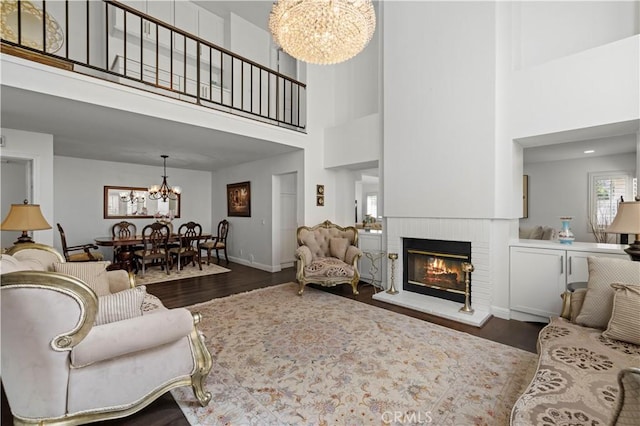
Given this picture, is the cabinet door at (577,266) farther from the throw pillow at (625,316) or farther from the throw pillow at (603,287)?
the throw pillow at (625,316)

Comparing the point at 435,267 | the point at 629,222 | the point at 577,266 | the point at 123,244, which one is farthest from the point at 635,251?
Answer: the point at 123,244

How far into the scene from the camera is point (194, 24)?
5785 mm

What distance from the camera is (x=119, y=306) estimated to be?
158 centimetres

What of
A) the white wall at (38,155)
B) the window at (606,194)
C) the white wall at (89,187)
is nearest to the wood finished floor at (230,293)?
the white wall at (38,155)

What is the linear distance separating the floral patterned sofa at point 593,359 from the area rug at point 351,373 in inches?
17.6

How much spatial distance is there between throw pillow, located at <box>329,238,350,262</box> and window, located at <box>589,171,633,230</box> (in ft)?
16.6

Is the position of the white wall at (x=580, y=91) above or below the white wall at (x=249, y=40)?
below

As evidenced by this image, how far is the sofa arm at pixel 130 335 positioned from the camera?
1.39 m

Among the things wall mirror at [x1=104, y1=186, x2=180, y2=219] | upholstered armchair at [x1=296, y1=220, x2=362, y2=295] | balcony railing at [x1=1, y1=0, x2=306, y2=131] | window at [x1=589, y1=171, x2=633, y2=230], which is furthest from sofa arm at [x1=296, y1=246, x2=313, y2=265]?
window at [x1=589, y1=171, x2=633, y2=230]

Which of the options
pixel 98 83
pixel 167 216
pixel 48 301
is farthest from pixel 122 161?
pixel 48 301

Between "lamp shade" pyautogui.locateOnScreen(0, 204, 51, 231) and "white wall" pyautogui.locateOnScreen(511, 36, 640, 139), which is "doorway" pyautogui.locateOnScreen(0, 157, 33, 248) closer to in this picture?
"lamp shade" pyautogui.locateOnScreen(0, 204, 51, 231)

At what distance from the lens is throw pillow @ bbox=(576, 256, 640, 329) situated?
204cm

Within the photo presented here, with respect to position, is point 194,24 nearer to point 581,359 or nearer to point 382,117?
point 382,117

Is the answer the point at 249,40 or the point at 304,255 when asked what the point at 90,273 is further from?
the point at 249,40
